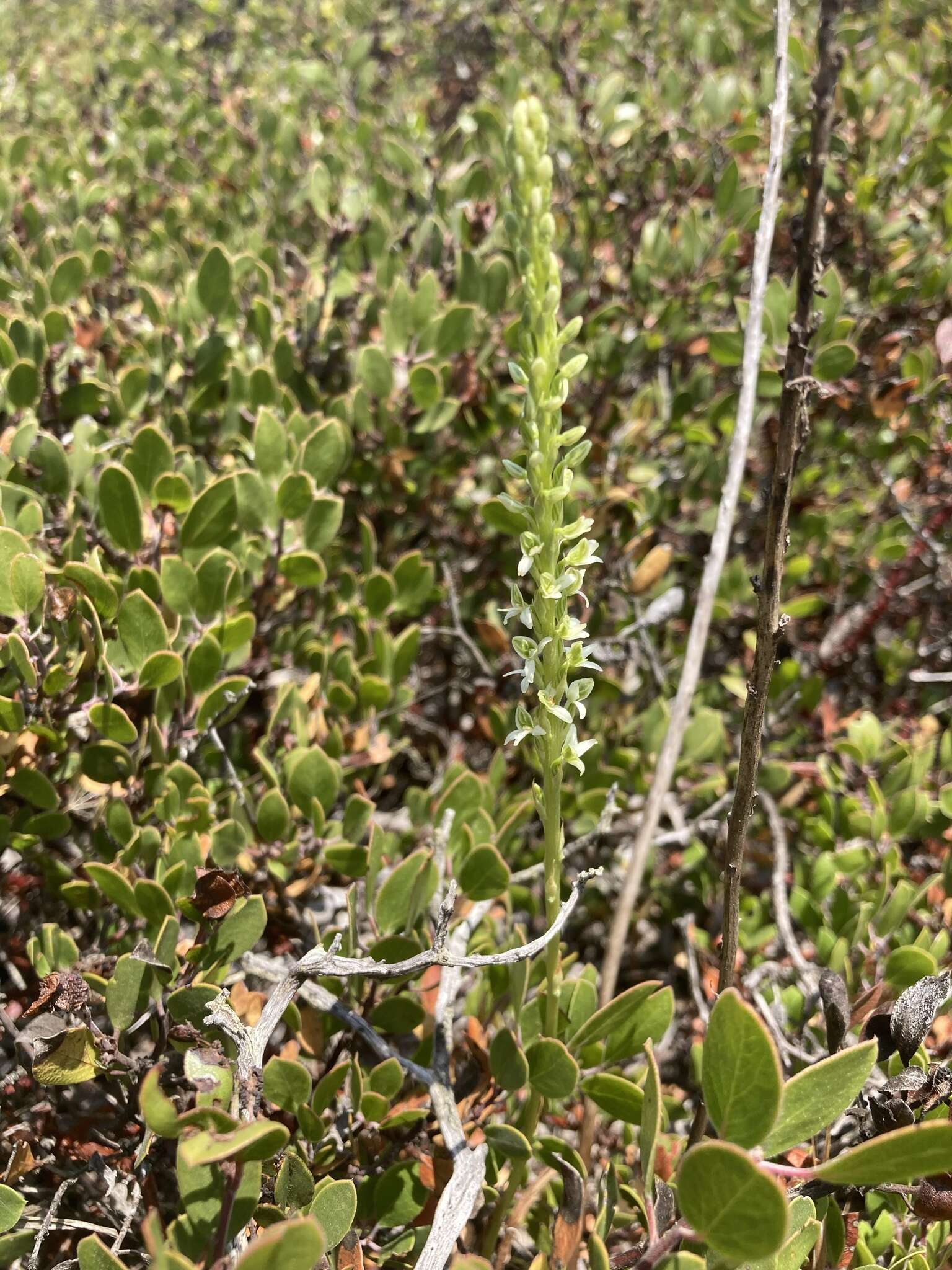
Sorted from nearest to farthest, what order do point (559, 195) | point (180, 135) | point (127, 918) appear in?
point (127, 918), point (559, 195), point (180, 135)

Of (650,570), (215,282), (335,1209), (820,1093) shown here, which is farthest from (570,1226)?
(215,282)

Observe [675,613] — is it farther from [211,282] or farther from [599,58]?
[599,58]

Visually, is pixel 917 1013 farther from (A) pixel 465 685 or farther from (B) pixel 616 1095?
(A) pixel 465 685

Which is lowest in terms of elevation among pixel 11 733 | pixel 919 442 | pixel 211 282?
pixel 11 733

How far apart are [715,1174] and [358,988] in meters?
0.74

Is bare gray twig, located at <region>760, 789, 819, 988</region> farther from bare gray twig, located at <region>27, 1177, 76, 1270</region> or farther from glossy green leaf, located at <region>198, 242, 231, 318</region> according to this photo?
glossy green leaf, located at <region>198, 242, 231, 318</region>

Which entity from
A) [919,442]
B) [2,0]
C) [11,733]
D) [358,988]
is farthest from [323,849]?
[2,0]

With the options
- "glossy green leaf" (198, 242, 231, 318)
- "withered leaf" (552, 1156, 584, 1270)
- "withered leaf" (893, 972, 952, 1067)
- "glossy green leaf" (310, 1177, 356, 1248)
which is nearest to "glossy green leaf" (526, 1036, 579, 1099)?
"withered leaf" (552, 1156, 584, 1270)

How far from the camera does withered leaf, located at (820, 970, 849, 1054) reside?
3.99 ft

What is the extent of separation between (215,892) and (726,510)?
1.09 metres

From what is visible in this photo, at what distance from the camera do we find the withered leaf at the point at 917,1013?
1118mm

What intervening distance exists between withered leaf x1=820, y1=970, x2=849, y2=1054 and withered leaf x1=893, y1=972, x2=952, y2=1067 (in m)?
0.08

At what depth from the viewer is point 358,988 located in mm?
1424

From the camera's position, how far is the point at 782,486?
38.7 inches
